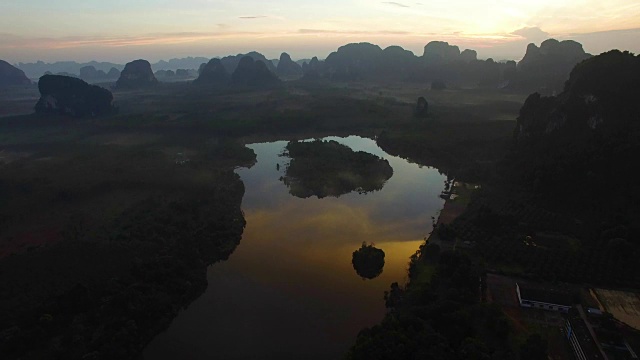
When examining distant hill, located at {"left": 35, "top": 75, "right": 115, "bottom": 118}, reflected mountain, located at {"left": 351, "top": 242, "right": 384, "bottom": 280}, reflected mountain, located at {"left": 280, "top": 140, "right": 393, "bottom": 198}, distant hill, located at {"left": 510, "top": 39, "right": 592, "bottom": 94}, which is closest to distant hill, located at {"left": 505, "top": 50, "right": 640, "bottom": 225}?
reflected mountain, located at {"left": 280, "top": 140, "right": 393, "bottom": 198}

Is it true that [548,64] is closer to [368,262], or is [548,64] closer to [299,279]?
[368,262]

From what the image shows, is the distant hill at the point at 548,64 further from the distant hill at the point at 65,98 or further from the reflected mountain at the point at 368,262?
the distant hill at the point at 65,98

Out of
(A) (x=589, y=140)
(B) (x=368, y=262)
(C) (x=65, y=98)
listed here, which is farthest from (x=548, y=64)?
(C) (x=65, y=98)

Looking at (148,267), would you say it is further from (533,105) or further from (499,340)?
(533,105)

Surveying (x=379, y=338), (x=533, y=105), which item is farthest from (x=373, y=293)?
(x=533, y=105)

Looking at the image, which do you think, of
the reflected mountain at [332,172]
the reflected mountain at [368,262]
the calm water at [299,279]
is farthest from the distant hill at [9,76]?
the reflected mountain at [368,262]

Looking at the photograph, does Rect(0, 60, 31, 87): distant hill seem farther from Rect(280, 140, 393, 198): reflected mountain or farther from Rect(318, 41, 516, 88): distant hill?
Rect(280, 140, 393, 198): reflected mountain

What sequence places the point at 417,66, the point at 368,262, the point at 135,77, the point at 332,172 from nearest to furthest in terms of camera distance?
the point at 368,262, the point at 332,172, the point at 135,77, the point at 417,66
